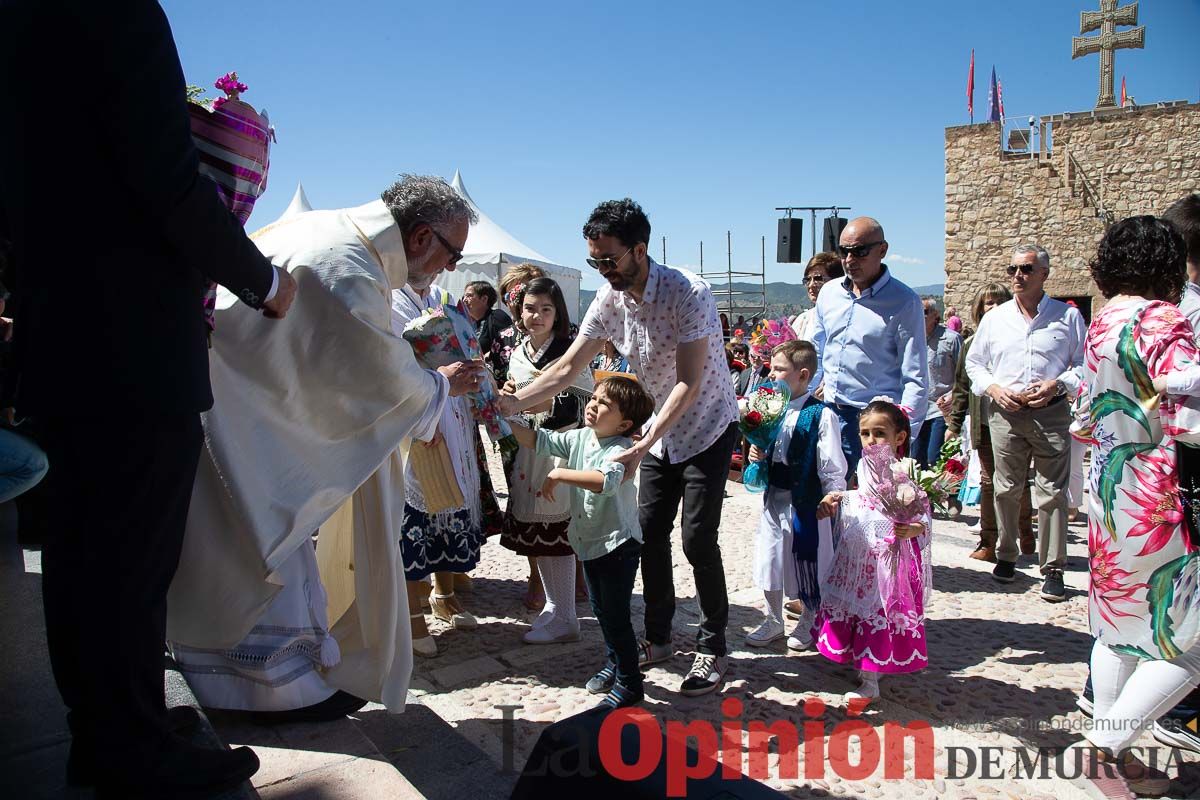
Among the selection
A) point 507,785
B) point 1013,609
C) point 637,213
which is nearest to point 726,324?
point 1013,609

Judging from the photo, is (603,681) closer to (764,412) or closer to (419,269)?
(764,412)

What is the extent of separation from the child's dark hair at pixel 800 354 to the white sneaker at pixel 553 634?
1.77m

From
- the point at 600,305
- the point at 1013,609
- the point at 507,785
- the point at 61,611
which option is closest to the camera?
the point at 61,611

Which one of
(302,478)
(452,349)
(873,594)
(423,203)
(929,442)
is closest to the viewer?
(302,478)

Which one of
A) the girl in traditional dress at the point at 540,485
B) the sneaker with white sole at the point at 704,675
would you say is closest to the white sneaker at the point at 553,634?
the girl in traditional dress at the point at 540,485

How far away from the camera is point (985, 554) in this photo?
579 centimetres

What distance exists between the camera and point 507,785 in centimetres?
245

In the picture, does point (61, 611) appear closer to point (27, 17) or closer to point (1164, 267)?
point (27, 17)

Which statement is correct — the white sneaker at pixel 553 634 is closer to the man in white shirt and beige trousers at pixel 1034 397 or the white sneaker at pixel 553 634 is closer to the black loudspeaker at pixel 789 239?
the man in white shirt and beige trousers at pixel 1034 397

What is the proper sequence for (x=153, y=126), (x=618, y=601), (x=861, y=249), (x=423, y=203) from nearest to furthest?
(x=153, y=126)
(x=423, y=203)
(x=618, y=601)
(x=861, y=249)

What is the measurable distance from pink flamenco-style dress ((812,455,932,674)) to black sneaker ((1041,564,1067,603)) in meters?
1.72

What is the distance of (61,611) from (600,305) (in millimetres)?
2494

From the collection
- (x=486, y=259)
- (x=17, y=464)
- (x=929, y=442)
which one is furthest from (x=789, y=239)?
(x=17, y=464)

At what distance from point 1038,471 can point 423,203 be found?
4.27 m
